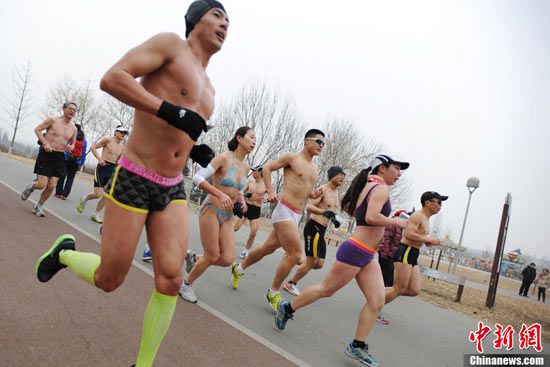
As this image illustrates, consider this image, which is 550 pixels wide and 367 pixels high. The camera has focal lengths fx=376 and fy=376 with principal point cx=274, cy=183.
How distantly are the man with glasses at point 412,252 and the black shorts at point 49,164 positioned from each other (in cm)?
638

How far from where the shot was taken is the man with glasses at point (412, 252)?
210 inches

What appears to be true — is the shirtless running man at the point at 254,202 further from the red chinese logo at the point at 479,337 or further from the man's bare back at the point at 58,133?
the red chinese logo at the point at 479,337

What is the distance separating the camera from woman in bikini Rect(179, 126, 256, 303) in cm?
417

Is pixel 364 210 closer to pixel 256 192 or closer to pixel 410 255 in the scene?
pixel 410 255

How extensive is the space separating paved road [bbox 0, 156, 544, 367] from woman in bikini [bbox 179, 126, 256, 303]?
49cm

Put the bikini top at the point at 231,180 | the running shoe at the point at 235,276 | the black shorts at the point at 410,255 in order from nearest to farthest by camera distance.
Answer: the bikini top at the point at 231,180
the running shoe at the point at 235,276
the black shorts at the point at 410,255

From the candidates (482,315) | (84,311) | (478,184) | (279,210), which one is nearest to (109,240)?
(84,311)

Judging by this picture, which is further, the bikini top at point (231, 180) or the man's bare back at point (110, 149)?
the man's bare back at point (110, 149)

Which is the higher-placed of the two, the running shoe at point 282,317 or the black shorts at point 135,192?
the black shorts at point 135,192

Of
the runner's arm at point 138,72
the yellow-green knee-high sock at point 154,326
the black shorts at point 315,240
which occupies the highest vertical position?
the runner's arm at point 138,72

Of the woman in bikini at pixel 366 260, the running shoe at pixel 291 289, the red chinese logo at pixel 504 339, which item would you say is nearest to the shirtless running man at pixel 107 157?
the running shoe at pixel 291 289

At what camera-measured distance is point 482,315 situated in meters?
8.22

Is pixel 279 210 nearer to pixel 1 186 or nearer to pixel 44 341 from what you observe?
pixel 44 341

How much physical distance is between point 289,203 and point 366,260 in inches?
58.1
